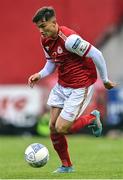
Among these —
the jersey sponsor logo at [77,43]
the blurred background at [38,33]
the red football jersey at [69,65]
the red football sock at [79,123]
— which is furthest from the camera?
the blurred background at [38,33]

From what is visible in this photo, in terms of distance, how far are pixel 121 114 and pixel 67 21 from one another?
7557mm

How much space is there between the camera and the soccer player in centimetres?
1109

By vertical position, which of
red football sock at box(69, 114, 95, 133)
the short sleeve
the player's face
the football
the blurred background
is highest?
the player's face

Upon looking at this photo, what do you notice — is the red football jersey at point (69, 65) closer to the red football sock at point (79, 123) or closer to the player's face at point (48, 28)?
the player's face at point (48, 28)

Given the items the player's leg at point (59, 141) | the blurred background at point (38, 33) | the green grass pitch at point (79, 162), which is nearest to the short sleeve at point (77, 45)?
the player's leg at point (59, 141)

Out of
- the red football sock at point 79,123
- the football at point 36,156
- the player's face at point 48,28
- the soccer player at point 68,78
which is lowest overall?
the football at point 36,156

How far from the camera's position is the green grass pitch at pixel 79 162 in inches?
436

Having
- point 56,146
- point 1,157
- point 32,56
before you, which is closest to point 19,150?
point 1,157

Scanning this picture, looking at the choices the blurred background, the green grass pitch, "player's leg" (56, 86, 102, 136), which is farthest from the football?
the blurred background

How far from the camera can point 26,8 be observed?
102ft

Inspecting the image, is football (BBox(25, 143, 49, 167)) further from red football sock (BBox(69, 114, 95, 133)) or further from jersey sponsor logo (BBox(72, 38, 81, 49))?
jersey sponsor logo (BBox(72, 38, 81, 49))

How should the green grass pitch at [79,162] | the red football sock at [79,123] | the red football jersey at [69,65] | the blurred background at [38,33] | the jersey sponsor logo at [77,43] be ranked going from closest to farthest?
the jersey sponsor logo at [77,43] < the green grass pitch at [79,162] < the red football jersey at [69,65] < the red football sock at [79,123] < the blurred background at [38,33]

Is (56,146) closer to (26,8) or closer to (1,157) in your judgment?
(1,157)

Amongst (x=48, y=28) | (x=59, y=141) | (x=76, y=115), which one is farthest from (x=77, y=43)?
(x=59, y=141)
